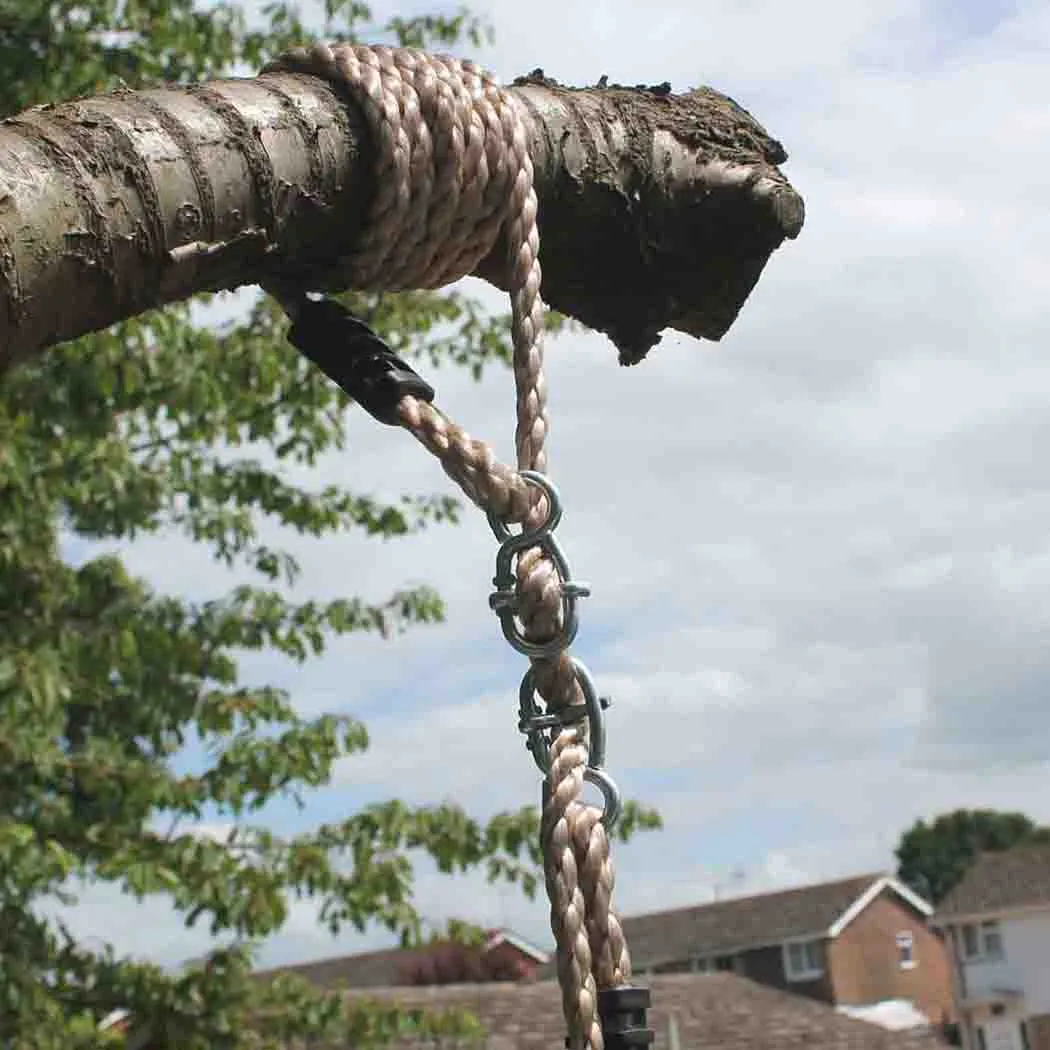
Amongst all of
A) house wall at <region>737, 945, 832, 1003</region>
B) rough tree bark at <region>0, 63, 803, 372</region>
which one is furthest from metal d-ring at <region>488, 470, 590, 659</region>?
house wall at <region>737, 945, 832, 1003</region>

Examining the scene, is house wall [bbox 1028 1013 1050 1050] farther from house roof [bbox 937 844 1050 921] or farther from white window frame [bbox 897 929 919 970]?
white window frame [bbox 897 929 919 970]

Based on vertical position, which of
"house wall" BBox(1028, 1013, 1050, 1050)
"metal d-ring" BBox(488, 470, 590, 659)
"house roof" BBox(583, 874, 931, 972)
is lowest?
"house wall" BBox(1028, 1013, 1050, 1050)

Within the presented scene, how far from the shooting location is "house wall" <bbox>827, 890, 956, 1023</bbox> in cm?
4345

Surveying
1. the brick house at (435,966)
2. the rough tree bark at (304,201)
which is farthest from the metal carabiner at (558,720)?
the brick house at (435,966)

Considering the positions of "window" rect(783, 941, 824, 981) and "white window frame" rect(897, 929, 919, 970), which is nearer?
"window" rect(783, 941, 824, 981)

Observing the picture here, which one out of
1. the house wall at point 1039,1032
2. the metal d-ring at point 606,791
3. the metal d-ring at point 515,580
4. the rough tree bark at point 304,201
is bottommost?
the house wall at point 1039,1032

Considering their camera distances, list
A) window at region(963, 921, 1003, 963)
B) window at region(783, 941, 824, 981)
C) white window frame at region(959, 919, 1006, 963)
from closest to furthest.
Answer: window at region(783, 941, 824, 981)
white window frame at region(959, 919, 1006, 963)
window at region(963, 921, 1003, 963)

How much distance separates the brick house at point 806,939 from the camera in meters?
43.0

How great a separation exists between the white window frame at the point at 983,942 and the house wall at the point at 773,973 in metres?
4.65

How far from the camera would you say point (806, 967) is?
43.2m

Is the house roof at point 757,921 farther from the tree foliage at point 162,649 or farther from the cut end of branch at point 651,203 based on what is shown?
the cut end of branch at point 651,203

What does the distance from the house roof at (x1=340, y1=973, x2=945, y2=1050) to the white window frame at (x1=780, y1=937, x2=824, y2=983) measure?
17765 millimetres

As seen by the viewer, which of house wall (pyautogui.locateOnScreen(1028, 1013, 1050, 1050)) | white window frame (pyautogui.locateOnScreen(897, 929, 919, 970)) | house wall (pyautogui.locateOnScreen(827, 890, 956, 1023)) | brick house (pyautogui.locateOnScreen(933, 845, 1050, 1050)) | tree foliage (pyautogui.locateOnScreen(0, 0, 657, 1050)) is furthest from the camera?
white window frame (pyautogui.locateOnScreen(897, 929, 919, 970))

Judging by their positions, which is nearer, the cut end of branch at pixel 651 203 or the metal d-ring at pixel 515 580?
the metal d-ring at pixel 515 580
